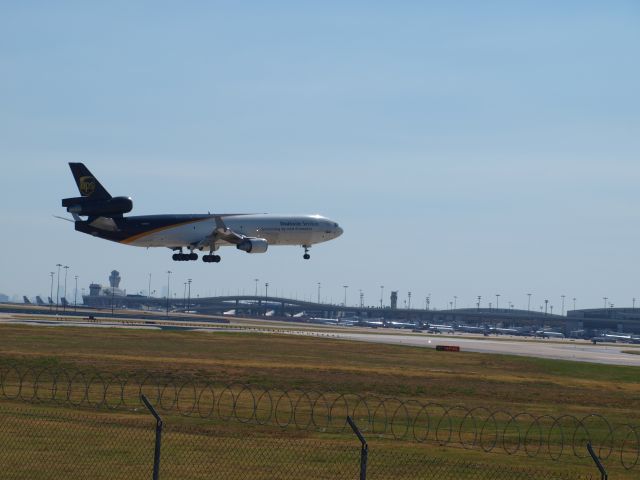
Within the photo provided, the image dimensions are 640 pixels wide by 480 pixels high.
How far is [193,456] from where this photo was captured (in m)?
26.6

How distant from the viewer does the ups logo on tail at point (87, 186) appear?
109 meters

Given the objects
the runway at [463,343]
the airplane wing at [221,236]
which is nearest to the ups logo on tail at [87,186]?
the airplane wing at [221,236]

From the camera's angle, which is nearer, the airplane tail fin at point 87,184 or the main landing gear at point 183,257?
the airplane tail fin at point 87,184

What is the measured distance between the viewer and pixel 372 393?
48.2m

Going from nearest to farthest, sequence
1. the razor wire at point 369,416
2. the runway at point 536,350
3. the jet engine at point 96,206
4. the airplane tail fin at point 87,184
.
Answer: the razor wire at point 369,416 → the runway at point 536,350 → the jet engine at point 96,206 → the airplane tail fin at point 87,184

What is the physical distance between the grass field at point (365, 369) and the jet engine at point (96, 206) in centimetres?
1810

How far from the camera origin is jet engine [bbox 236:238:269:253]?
11356cm

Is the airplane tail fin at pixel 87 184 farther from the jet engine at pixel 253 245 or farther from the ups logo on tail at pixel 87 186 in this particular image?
the jet engine at pixel 253 245

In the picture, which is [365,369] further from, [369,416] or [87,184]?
[87,184]

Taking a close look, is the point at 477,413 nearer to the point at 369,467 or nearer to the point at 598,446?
the point at 598,446

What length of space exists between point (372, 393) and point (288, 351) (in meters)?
32.0

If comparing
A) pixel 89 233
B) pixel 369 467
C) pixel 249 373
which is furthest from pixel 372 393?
pixel 89 233

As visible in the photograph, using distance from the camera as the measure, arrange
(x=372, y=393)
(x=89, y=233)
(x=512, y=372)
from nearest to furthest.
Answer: (x=372, y=393)
(x=512, y=372)
(x=89, y=233)

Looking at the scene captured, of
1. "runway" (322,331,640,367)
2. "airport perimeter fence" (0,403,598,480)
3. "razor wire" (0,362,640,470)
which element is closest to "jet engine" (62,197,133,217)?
"runway" (322,331,640,367)
